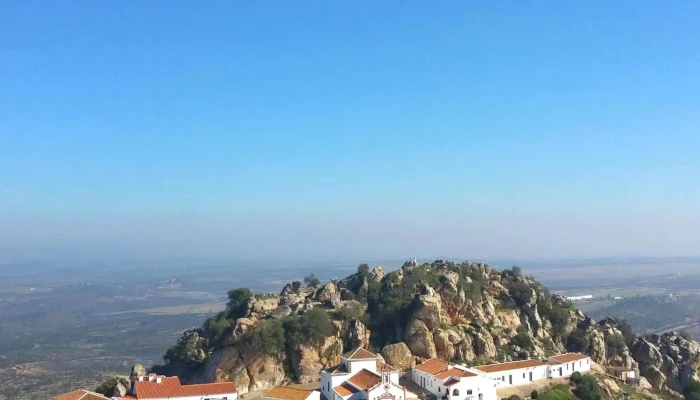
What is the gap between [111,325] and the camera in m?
185

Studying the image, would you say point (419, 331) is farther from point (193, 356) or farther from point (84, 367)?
point (84, 367)

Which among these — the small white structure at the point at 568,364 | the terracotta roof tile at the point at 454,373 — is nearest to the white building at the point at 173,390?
the terracotta roof tile at the point at 454,373

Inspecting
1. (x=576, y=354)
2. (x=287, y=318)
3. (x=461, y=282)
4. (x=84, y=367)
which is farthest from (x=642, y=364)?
(x=84, y=367)

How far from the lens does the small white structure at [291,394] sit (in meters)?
42.4

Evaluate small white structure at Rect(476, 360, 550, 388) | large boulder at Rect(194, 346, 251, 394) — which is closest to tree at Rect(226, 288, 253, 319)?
large boulder at Rect(194, 346, 251, 394)

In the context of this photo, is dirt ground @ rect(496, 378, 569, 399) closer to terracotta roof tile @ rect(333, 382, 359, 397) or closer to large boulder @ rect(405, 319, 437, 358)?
large boulder @ rect(405, 319, 437, 358)

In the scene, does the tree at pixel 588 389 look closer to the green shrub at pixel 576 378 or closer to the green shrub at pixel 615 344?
the green shrub at pixel 576 378

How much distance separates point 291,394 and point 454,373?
1202 centimetres

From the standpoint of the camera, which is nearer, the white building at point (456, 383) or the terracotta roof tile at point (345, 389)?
the terracotta roof tile at point (345, 389)

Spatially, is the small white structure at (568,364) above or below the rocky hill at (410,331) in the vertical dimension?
below

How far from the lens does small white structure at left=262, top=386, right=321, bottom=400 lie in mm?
42375

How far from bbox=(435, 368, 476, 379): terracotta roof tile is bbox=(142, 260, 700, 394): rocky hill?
5.67 meters

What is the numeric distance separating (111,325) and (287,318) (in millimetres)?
150192

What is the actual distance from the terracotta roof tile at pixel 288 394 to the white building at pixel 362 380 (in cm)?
212
